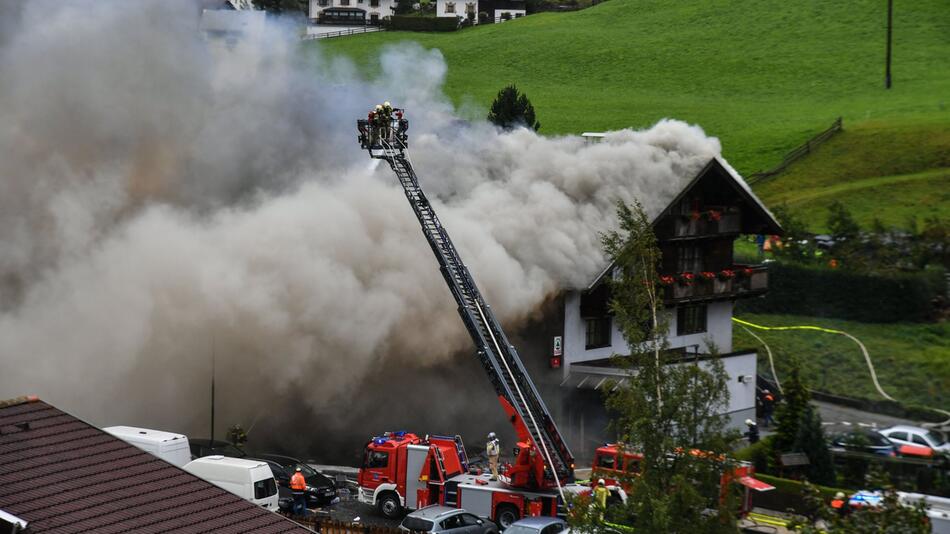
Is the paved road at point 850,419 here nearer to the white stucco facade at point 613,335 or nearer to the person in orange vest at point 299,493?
the white stucco facade at point 613,335

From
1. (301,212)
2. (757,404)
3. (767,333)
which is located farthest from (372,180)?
(767,333)

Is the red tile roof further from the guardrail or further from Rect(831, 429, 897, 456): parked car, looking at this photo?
the guardrail

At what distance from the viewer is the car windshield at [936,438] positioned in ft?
128

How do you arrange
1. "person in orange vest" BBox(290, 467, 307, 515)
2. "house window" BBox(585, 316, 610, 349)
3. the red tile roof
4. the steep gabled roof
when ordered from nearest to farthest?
the red tile roof
"person in orange vest" BBox(290, 467, 307, 515)
"house window" BBox(585, 316, 610, 349)
the steep gabled roof

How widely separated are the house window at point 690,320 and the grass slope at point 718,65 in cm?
3408

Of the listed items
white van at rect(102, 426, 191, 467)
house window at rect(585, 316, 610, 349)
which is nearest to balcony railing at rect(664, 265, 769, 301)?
house window at rect(585, 316, 610, 349)

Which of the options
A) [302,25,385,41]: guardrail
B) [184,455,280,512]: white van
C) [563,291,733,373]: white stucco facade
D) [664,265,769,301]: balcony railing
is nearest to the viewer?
[184,455,280,512]: white van

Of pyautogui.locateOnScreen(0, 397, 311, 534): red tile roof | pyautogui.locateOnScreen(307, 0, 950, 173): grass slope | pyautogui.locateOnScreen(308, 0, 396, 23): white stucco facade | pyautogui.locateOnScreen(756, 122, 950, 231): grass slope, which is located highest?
pyautogui.locateOnScreen(308, 0, 396, 23): white stucco facade

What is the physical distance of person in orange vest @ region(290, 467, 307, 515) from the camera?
31.1 meters

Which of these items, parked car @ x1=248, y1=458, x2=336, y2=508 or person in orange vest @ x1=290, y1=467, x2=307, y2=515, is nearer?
person in orange vest @ x1=290, y1=467, x2=307, y2=515

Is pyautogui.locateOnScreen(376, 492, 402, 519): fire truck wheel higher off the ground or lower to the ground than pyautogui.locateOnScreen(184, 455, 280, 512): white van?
lower

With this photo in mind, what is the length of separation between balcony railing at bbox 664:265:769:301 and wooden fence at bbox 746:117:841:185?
92.5 feet

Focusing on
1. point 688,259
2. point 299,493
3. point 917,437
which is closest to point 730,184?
point 688,259

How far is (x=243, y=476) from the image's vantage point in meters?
30.1
